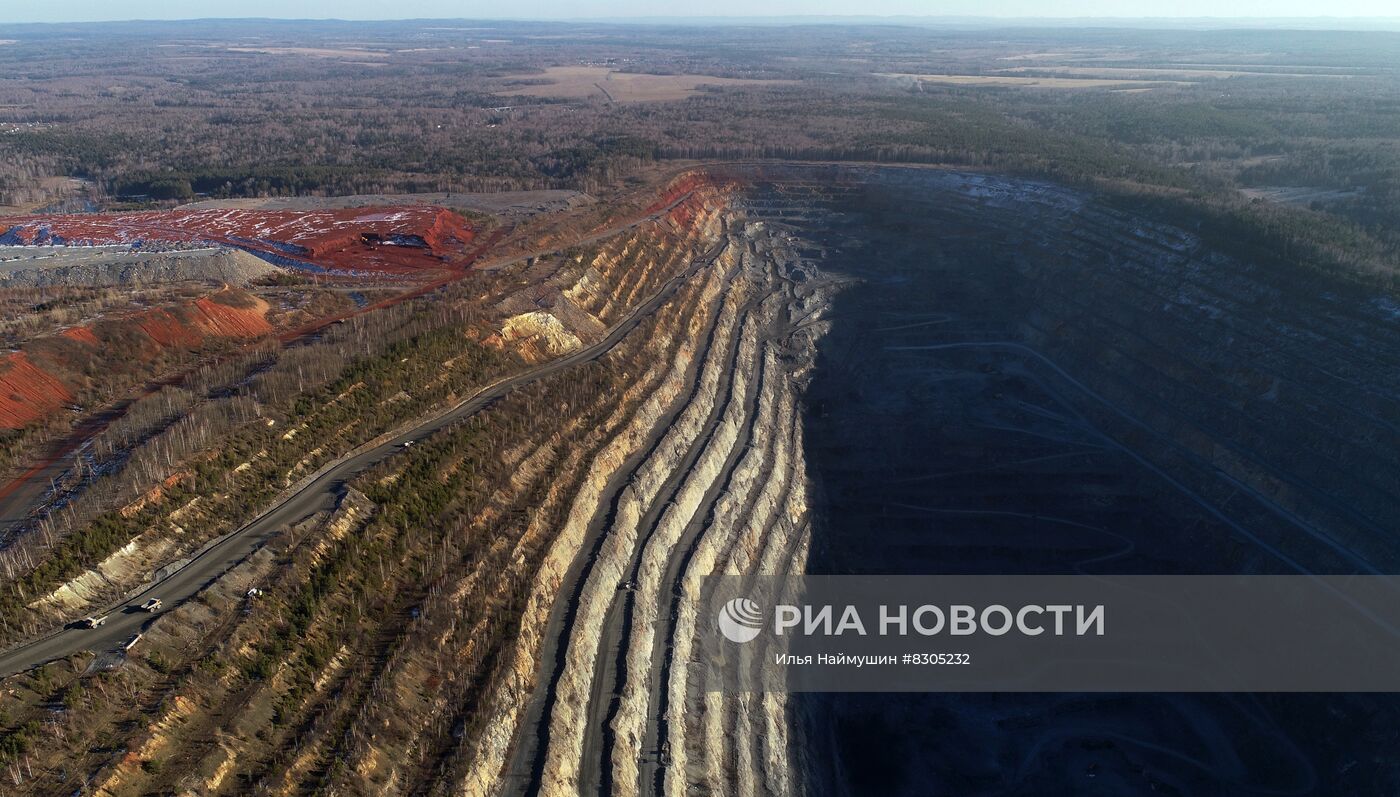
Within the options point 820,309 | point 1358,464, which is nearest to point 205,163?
point 820,309

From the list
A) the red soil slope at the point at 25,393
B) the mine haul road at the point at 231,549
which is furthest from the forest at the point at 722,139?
the mine haul road at the point at 231,549

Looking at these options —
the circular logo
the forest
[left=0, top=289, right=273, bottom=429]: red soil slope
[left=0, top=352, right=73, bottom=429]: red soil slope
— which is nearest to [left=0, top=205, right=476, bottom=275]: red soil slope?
[left=0, top=289, right=273, bottom=429]: red soil slope

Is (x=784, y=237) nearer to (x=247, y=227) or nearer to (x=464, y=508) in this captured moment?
(x=247, y=227)

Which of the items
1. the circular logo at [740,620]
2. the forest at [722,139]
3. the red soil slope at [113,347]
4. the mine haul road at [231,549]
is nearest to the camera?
the mine haul road at [231,549]

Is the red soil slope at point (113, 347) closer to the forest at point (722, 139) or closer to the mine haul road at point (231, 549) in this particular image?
the mine haul road at point (231, 549)

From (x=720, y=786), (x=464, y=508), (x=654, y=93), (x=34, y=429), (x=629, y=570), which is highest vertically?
(x=654, y=93)
